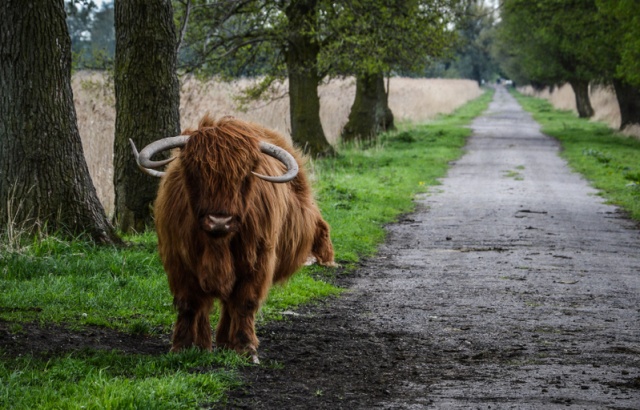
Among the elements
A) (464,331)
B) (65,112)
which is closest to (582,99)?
(65,112)

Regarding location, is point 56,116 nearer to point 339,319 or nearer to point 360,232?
point 339,319

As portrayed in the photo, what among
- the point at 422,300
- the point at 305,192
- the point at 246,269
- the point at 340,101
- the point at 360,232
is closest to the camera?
the point at 246,269

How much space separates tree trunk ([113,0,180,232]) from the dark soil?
114 inches

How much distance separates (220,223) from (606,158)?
65.7 feet

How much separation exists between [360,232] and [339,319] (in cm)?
487

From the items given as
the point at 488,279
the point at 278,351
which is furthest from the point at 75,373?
the point at 488,279

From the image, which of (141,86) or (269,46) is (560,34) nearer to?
(269,46)

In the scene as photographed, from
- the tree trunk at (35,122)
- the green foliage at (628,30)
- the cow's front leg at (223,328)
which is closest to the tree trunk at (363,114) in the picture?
the green foliage at (628,30)

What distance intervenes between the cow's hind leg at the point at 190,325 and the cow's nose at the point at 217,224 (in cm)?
79

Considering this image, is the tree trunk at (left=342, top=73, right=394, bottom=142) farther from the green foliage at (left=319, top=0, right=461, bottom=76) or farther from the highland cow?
A: the highland cow

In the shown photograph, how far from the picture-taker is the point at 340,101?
3269 cm

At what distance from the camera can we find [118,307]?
765cm

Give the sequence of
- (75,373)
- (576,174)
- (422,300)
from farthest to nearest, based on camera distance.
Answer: (576,174) < (422,300) < (75,373)

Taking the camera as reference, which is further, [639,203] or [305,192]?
[639,203]
